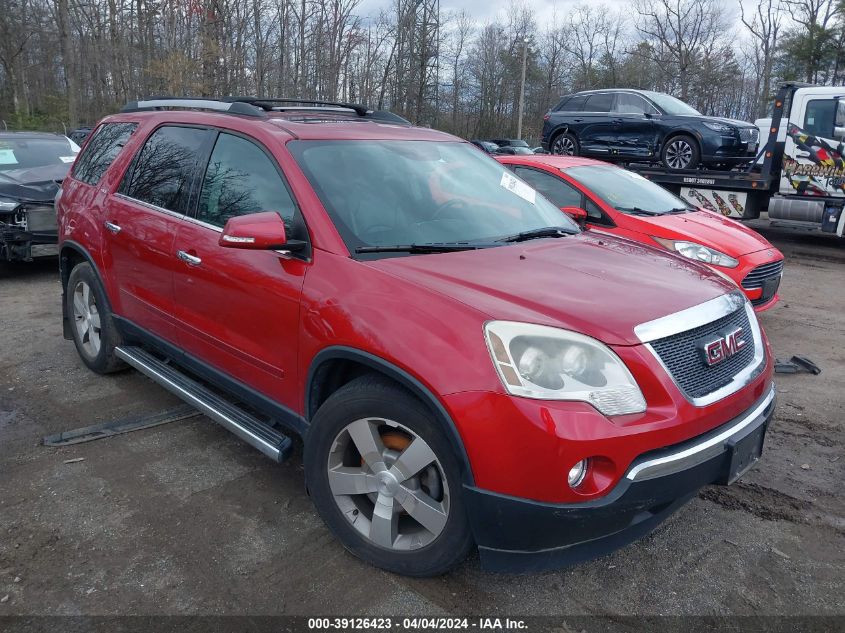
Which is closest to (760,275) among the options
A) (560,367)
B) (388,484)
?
(560,367)

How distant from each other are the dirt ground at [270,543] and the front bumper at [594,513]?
1.12 ft

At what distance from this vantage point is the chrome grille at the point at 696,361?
2375mm

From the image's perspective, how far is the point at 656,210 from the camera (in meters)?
6.69

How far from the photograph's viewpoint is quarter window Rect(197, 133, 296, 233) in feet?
10.2

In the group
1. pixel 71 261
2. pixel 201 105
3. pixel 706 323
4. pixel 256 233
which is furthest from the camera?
pixel 71 261

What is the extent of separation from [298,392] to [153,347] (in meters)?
1.59

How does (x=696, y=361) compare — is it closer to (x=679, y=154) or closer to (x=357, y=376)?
(x=357, y=376)

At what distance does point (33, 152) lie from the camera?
9.08 metres

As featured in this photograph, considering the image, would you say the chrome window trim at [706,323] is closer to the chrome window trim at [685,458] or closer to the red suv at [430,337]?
the red suv at [430,337]

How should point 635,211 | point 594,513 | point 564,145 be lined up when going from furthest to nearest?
point 564,145
point 635,211
point 594,513

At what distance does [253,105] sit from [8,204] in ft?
17.3

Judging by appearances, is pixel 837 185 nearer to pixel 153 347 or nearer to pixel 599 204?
pixel 599 204

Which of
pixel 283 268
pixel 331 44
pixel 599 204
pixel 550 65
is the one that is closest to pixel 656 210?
pixel 599 204

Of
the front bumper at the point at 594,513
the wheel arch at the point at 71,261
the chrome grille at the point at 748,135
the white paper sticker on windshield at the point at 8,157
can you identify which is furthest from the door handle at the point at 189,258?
the chrome grille at the point at 748,135
